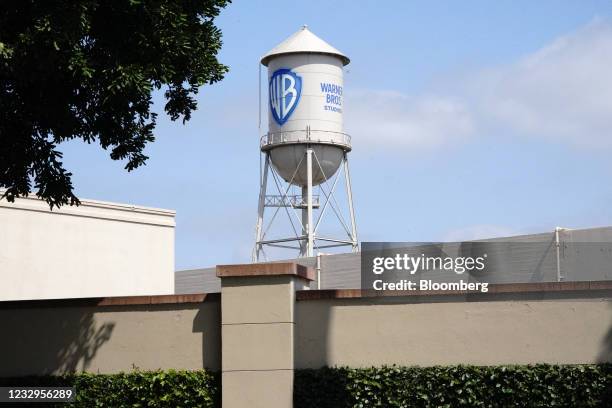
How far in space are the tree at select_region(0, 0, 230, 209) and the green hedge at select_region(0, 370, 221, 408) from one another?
3.40 m

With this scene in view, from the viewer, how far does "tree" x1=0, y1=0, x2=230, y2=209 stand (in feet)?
61.7

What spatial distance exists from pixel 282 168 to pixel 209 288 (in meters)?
9.44

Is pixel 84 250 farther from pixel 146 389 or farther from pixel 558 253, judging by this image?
pixel 146 389

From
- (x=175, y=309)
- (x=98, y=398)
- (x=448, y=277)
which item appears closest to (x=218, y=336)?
(x=175, y=309)

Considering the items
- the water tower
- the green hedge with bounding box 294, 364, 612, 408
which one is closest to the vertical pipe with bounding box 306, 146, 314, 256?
the water tower

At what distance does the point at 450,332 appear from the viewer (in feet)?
66.4

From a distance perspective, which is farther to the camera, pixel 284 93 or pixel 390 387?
pixel 284 93

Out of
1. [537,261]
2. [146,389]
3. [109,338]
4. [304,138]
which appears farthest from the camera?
[304,138]

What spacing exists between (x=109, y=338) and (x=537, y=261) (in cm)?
1145

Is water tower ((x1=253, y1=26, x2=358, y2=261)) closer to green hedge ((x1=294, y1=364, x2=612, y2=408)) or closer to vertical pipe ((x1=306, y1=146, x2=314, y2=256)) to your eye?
vertical pipe ((x1=306, y1=146, x2=314, y2=256))

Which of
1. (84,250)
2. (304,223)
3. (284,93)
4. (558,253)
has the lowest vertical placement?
(558,253)

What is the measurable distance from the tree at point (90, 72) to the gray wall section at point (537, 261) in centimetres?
590

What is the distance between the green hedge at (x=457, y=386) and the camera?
753 inches

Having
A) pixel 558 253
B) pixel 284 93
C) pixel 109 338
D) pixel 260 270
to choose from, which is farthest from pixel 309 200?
pixel 260 270
